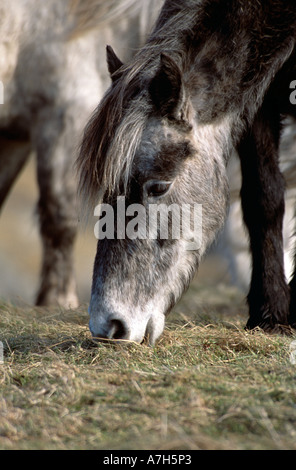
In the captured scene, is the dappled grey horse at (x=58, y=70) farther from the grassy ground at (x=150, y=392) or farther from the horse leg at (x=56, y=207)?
the grassy ground at (x=150, y=392)

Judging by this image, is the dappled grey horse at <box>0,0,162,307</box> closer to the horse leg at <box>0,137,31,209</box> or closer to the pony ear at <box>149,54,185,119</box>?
the horse leg at <box>0,137,31,209</box>

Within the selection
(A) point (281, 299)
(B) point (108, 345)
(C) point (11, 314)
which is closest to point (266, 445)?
(B) point (108, 345)

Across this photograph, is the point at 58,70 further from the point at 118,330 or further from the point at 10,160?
the point at 118,330

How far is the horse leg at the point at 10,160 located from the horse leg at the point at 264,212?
244 centimetres

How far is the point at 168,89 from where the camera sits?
261cm

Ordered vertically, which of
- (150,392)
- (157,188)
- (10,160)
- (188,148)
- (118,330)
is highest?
(10,160)

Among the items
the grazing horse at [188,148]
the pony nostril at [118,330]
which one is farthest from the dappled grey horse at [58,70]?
the pony nostril at [118,330]

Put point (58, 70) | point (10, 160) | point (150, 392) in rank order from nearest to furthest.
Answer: point (150, 392) → point (58, 70) → point (10, 160)

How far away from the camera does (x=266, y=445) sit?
1612 millimetres

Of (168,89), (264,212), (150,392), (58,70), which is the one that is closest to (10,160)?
(58,70)

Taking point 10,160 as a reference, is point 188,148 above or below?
below

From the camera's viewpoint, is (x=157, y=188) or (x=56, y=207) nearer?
(x=157, y=188)

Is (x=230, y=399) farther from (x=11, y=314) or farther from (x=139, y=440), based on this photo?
(x=11, y=314)

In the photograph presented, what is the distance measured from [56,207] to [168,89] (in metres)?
2.31
